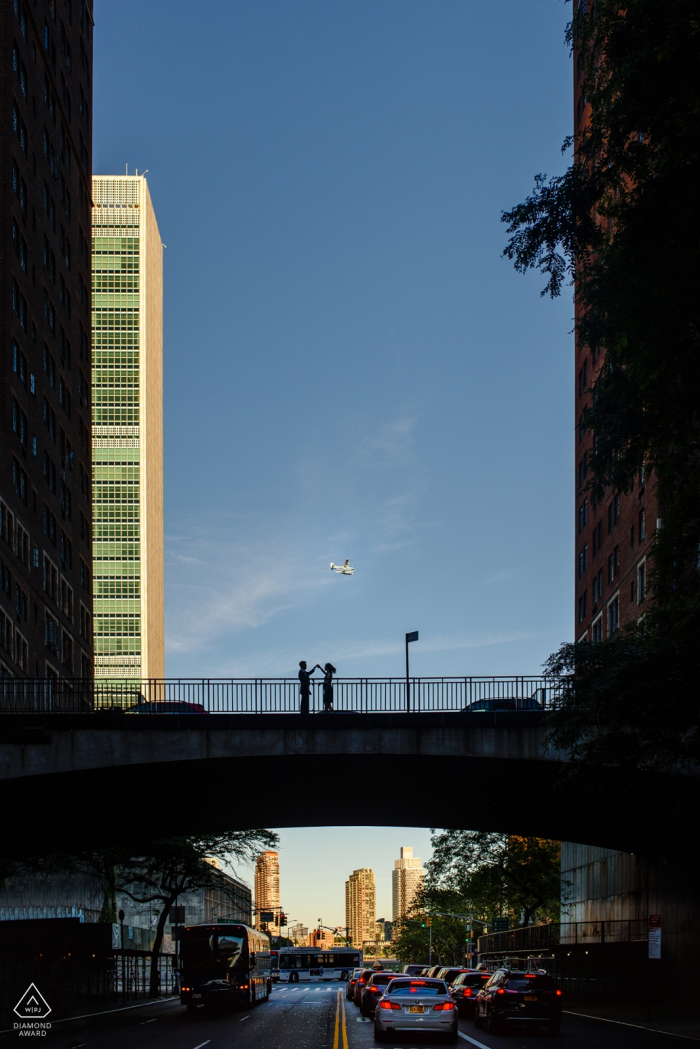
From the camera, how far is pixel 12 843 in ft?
163

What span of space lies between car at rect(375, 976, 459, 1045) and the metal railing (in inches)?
835

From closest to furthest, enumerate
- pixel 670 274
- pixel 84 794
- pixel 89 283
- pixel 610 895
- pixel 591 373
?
pixel 670 274 → pixel 84 794 → pixel 610 895 → pixel 591 373 → pixel 89 283

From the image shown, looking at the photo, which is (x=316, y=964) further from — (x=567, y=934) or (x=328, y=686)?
(x=328, y=686)

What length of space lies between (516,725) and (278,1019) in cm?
1130

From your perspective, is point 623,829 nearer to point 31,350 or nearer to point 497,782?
point 497,782

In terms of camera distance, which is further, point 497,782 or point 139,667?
point 139,667

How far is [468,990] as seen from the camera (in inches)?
1604

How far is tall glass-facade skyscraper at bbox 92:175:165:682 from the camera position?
158125 mm

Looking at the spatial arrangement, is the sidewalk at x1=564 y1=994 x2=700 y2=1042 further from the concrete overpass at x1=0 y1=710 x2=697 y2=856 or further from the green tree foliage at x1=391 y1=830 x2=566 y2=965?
the green tree foliage at x1=391 y1=830 x2=566 y2=965

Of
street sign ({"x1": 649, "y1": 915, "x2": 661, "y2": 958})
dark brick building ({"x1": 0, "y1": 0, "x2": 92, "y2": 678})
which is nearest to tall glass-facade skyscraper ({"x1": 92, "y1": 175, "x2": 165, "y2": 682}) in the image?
dark brick building ({"x1": 0, "y1": 0, "x2": 92, "y2": 678})

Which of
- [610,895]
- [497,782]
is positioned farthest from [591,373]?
[497,782]

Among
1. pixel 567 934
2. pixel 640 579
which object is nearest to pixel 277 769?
pixel 640 579

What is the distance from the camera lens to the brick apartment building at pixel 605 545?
194 feet

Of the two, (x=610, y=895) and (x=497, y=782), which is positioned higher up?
(x=497, y=782)
